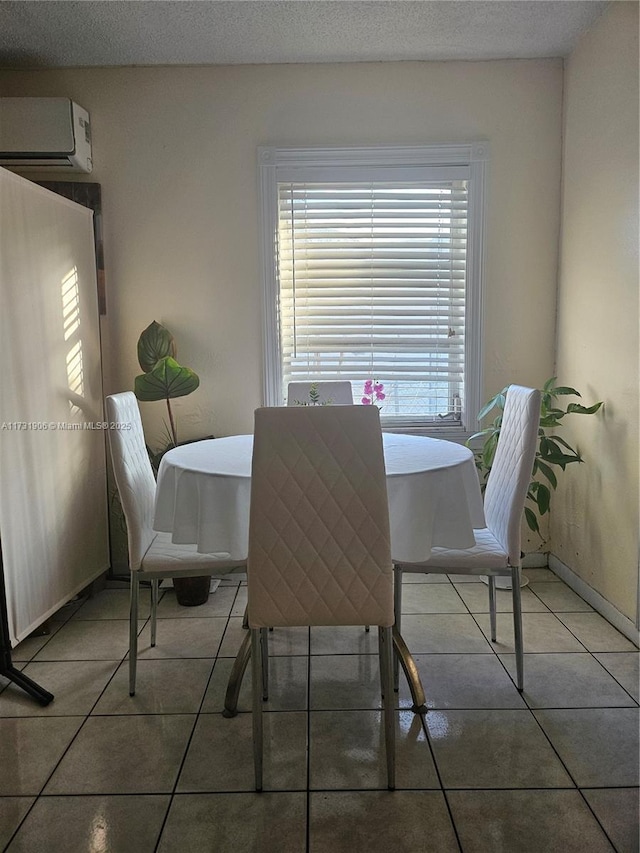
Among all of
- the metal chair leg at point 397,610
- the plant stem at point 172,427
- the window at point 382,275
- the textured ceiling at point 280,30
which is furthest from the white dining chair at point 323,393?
the textured ceiling at point 280,30

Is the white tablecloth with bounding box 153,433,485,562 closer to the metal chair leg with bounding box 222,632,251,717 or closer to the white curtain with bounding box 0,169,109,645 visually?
the metal chair leg with bounding box 222,632,251,717

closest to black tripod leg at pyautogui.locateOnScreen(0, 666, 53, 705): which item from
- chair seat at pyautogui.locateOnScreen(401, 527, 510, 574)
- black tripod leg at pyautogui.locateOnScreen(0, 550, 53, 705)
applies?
black tripod leg at pyautogui.locateOnScreen(0, 550, 53, 705)

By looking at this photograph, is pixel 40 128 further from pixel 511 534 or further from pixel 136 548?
pixel 511 534

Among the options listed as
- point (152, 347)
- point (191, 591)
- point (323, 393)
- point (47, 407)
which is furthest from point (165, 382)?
point (191, 591)

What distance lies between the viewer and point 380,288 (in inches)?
134

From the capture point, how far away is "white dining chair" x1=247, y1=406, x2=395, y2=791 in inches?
66.1

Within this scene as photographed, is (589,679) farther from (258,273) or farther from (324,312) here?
(258,273)

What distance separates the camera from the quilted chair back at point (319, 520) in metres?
1.68

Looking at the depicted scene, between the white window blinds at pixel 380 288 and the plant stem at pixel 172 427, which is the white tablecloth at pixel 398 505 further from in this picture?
the white window blinds at pixel 380 288

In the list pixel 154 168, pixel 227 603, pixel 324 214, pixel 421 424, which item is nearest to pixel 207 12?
pixel 154 168

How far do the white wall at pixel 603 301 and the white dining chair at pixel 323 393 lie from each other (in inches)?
46.5

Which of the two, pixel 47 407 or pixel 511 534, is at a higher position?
pixel 47 407

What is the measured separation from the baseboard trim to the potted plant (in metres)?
1.84

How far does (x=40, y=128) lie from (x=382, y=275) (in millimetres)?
1858
